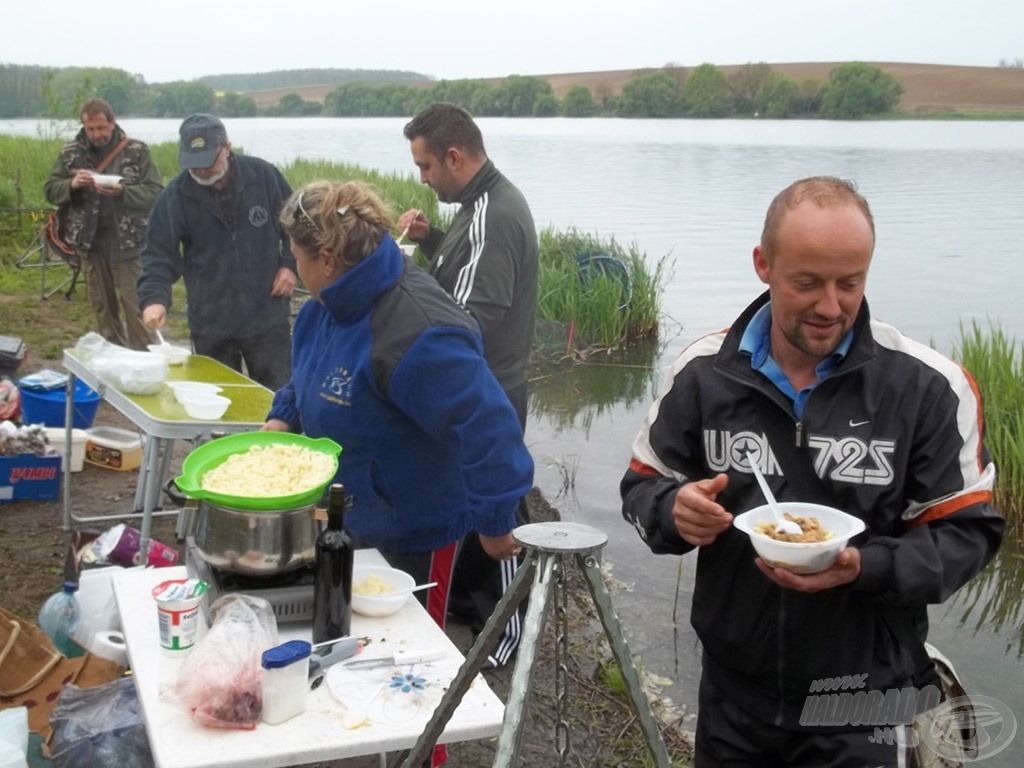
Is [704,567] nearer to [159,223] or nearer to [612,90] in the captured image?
[159,223]

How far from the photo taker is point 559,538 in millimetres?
1799

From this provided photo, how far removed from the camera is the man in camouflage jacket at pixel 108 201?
8.15 m

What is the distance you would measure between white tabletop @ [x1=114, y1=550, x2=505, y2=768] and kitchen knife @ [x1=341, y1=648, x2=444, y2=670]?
0.06 ft

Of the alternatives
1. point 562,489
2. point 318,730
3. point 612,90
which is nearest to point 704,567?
point 318,730

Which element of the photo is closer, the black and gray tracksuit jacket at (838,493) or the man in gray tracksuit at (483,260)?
the black and gray tracksuit jacket at (838,493)

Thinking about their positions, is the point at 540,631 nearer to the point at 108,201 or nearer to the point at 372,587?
the point at 372,587

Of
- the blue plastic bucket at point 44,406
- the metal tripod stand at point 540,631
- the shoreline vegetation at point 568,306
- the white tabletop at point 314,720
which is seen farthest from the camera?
the shoreline vegetation at point 568,306

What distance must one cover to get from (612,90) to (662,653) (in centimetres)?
3697

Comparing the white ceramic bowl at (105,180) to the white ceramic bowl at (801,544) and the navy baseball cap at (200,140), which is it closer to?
the navy baseball cap at (200,140)

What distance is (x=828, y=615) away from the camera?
78.6 inches

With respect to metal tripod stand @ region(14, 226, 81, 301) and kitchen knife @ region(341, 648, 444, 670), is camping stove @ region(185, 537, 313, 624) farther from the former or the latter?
metal tripod stand @ region(14, 226, 81, 301)

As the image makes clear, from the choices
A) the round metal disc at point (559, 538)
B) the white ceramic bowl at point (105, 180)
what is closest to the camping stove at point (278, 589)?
the round metal disc at point (559, 538)

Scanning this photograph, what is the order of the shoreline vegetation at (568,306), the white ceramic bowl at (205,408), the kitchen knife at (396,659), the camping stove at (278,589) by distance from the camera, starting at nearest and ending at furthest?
1. the kitchen knife at (396,659)
2. the camping stove at (278,589)
3. the white ceramic bowl at (205,408)
4. the shoreline vegetation at (568,306)

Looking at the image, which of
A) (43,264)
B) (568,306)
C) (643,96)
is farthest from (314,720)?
(643,96)
